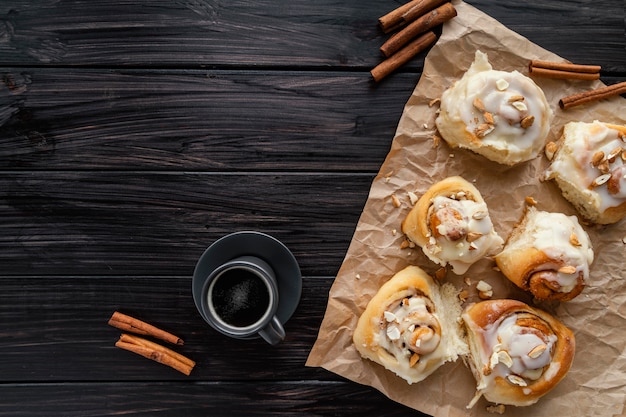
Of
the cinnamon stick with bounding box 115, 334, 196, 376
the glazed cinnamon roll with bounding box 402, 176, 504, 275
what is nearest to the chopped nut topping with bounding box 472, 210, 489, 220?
the glazed cinnamon roll with bounding box 402, 176, 504, 275

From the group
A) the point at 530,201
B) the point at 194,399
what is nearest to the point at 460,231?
the point at 530,201

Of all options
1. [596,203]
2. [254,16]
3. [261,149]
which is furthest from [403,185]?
[254,16]

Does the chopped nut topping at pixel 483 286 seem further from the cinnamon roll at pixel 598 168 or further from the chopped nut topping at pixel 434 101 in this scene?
the chopped nut topping at pixel 434 101

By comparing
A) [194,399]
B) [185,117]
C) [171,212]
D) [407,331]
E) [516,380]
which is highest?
[185,117]

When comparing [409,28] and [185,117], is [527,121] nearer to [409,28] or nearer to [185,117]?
[409,28]

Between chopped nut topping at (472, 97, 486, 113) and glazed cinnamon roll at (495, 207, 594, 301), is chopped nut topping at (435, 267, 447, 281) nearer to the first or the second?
glazed cinnamon roll at (495, 207, 594, 301)

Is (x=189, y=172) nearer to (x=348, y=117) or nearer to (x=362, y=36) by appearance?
(x=348, y=117)

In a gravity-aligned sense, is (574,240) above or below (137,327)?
above
